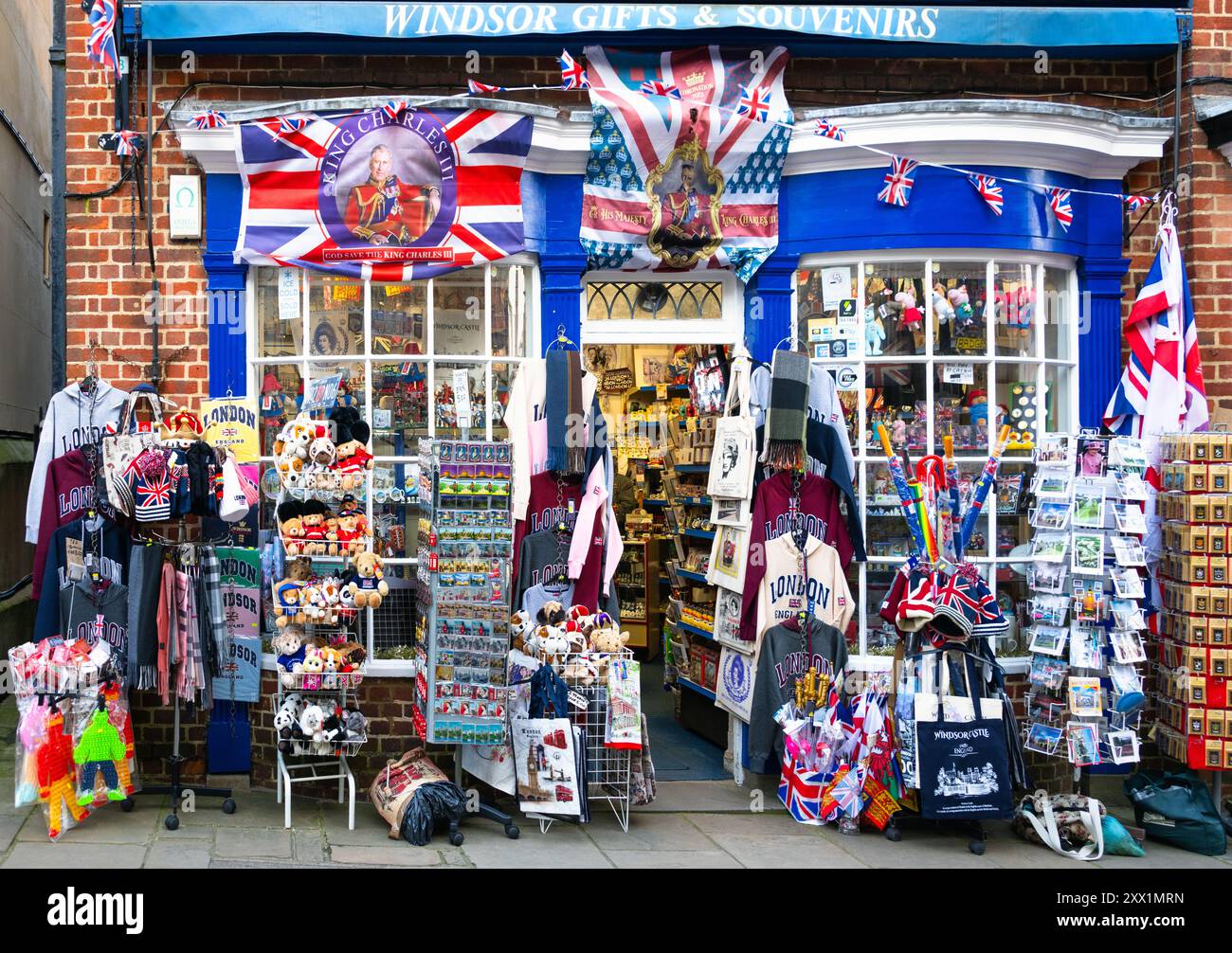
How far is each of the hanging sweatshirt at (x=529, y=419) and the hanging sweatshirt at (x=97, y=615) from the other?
2.24 meters

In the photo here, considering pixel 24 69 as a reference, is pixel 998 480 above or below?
below

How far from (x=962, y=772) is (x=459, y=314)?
392cm

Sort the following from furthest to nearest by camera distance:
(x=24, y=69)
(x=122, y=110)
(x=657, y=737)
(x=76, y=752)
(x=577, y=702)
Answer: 1. (x=24, y=69)
2. (x=657, y=737)
3. (x=122, y=110)
4. (x=577, y=702)
5. (x=76, y=752)

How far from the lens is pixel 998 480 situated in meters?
7.69

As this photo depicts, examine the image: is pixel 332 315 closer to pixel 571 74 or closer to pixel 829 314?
pixel 571 74

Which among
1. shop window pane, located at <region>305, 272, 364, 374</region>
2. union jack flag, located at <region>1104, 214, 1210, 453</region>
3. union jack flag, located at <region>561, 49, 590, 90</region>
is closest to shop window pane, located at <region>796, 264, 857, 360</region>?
union jack flag, located at <region>1104, 214, 1210, 453</region>

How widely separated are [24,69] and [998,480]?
416 inches

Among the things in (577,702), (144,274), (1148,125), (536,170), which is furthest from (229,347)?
(1148,125)

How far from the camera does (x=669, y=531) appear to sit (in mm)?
10297

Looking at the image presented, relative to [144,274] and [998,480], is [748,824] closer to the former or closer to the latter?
[998,480]

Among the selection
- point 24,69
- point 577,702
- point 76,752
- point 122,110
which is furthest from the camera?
point 24,69

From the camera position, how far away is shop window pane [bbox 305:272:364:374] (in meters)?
7.36

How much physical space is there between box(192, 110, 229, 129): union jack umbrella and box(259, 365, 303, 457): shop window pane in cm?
140

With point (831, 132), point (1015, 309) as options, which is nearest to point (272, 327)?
point (831, 132)
